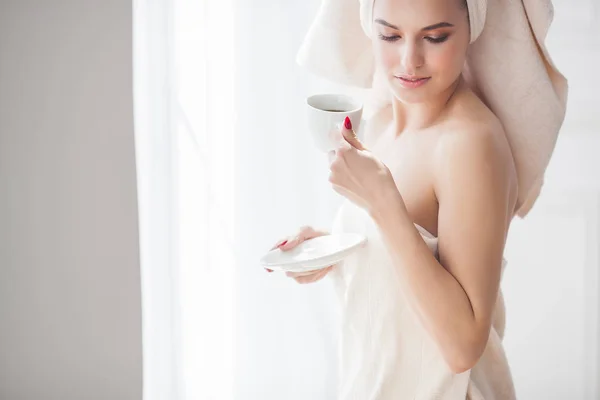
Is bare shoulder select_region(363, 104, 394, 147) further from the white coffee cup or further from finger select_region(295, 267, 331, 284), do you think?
finger select_region(295, 267, 331, 284)

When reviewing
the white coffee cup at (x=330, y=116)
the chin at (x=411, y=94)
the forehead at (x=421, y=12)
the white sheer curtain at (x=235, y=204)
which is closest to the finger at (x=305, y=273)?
the white coffee cup at (x=330, y=116)

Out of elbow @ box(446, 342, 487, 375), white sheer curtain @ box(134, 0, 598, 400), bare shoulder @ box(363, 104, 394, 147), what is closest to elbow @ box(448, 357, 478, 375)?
elbow @ box(446, 342, 487, 375)

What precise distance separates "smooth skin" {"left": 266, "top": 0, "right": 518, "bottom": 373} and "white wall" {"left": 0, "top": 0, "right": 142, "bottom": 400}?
3.96ft

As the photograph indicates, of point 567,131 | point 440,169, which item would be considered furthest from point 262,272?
point 440,169

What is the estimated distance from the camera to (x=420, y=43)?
1.14 m

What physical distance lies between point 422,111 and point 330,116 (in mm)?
141

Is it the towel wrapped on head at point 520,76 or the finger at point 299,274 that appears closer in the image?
the towel wrapped on head at point 520,76

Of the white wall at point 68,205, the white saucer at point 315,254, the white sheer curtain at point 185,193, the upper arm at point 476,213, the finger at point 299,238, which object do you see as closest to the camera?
the upper arm at point 476,213

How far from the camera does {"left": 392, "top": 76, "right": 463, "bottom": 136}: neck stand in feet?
3.98

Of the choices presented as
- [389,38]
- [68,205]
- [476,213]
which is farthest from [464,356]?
[68,205]

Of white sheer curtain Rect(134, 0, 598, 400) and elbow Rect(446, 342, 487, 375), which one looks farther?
white sheer curtain Rect(134, 0, 598, 400)

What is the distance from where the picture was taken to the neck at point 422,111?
1.21m

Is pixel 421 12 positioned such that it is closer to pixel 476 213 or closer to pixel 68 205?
pixel 476 213

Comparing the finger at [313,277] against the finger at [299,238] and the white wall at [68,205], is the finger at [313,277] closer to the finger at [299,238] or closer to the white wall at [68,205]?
the finger at [299,238]
